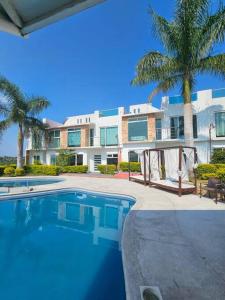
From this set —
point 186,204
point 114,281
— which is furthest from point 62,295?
point 186,204

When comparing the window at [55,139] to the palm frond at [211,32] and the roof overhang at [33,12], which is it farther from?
the roof overhang at [33,12]

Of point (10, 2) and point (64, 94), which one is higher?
point (64, 94)

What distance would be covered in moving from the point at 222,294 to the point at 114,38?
53.6 ft

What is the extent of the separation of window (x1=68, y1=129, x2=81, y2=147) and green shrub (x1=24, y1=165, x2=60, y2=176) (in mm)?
6494

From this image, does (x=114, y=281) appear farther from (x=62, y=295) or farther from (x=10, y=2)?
(x=10, y=2)

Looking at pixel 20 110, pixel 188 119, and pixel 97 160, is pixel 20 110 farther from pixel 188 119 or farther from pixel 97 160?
pixel 188 119

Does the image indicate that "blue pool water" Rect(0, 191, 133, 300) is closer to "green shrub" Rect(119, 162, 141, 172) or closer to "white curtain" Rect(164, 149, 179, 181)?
"white curtain" Rect(164, 149, 179, 181)

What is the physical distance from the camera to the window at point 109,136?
27234 mm

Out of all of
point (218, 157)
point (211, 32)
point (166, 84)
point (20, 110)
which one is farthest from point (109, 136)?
point (211, 32)

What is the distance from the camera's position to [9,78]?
2212cm

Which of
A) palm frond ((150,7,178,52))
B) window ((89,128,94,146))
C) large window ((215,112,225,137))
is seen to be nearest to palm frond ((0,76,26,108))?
window ((89,128,94,146))

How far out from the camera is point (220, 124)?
68.6 feet

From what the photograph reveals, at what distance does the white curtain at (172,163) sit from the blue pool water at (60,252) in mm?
4078

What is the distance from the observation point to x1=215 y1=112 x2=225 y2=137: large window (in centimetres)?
2081
